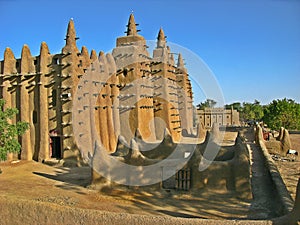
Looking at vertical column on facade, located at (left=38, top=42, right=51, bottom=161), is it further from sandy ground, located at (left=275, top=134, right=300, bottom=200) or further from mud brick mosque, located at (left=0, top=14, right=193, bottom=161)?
sandy ground, located at (left=275, top=134, right=300, bottom=200)

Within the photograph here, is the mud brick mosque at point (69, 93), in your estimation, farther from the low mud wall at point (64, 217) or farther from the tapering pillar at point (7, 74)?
the low mud wall at point (64, 217)

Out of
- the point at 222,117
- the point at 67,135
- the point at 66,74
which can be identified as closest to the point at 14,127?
the point at 67,135

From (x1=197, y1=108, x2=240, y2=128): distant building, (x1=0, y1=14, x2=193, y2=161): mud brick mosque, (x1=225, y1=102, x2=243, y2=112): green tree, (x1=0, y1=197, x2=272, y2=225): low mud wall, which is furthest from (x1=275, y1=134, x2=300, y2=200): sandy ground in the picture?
(x1=225, y1=102, x2=243, y2=112): green tree

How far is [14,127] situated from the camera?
19016mm

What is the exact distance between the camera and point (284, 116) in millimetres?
52688

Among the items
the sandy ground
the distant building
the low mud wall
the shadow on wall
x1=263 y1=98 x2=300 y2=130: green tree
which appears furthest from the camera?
the distant building

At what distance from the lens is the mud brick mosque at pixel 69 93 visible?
2356 cm

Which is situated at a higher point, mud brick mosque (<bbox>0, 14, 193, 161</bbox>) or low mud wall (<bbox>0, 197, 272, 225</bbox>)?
mud brick mosque (<bbox>0, 14, 193, 161</bbox>)

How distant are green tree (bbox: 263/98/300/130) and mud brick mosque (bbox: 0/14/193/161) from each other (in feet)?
105

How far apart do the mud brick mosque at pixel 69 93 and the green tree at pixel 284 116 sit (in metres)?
32.0

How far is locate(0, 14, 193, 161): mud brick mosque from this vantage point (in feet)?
77.3

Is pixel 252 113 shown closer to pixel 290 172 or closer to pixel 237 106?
pixel 237 106

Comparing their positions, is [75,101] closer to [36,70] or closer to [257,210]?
[36,70]

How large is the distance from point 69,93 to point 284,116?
42.7 metres
